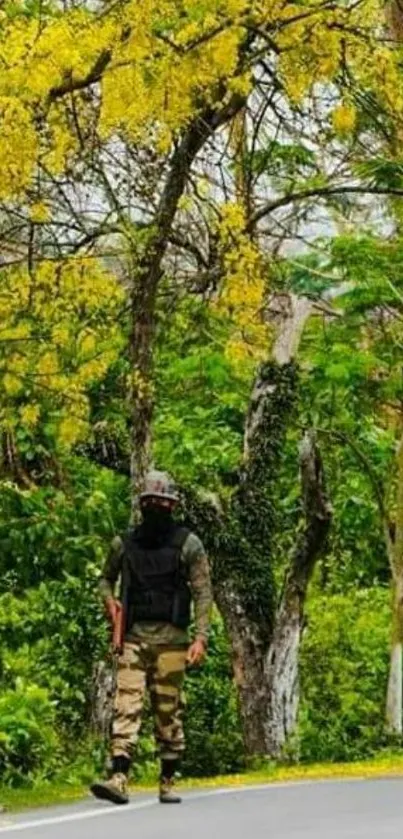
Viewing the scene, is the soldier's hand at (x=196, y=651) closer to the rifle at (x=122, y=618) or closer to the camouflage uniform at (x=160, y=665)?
the camouflage uniform at (x=160, y=665)

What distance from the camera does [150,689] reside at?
9.26 metres

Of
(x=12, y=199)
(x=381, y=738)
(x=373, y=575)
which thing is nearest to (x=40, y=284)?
(x=12, y=199)

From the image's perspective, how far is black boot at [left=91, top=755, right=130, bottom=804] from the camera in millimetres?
8836

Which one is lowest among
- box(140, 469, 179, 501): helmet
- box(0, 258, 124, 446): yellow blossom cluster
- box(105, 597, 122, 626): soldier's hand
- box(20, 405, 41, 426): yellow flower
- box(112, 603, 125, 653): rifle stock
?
box(112, 603, 125, 653): rifle stock

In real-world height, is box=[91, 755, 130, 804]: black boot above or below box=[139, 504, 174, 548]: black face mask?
below

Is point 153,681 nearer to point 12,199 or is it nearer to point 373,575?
point 12,199

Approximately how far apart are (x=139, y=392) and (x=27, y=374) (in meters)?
0.96

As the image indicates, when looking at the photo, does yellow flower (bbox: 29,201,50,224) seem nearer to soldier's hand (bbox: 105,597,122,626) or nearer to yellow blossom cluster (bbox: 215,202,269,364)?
Result: yellow blossom cluster (bbox: 215,202,269,364)

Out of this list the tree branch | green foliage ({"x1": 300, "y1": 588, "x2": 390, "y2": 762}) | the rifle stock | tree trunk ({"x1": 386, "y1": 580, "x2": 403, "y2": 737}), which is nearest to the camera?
the rifle stock

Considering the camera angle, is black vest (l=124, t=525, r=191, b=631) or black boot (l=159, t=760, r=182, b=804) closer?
black boot (l=159, t=760, r=182, b=804)

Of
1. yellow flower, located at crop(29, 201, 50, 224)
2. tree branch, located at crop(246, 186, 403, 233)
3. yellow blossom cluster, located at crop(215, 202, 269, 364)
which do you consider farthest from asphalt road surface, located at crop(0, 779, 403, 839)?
tree branch, located at crop(246, 186, 403, 233)

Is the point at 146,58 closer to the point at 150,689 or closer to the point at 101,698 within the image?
the point at 150,689

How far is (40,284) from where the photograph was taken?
43.6ft

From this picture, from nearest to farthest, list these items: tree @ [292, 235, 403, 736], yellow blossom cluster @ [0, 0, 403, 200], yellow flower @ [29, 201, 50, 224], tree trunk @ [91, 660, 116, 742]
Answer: yellow blossom cluster @ [0, 0, 403, 200]
yellow flower @ [29, 201, 50, 224]
tree trunk @ [91, 660, 116, 742]
tree @ [292, 235, 403, 736]
